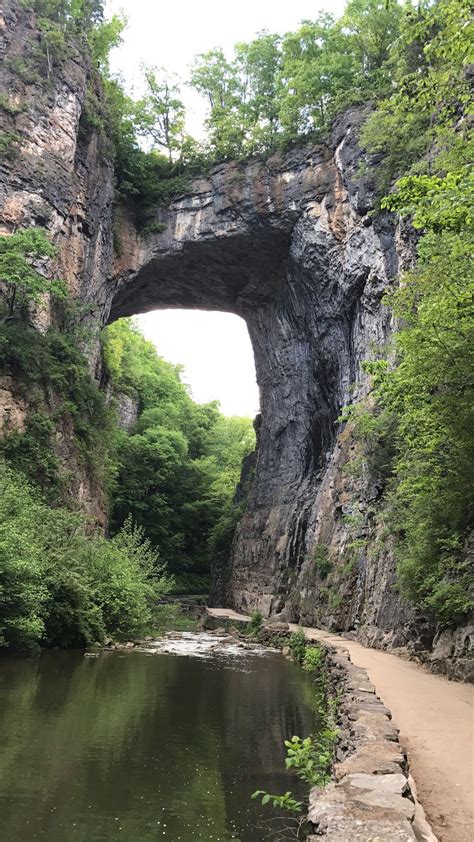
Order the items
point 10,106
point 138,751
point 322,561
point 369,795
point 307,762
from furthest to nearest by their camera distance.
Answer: point 10,106, point 322,561, point 138,751, point 307,762, point 369,795

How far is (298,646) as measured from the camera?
13.5 m

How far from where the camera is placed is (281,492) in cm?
2756

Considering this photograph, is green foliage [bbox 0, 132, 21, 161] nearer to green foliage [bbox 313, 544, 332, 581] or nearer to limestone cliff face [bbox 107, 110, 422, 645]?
limestone cliff face [bbox 107, 110, 422, 645]

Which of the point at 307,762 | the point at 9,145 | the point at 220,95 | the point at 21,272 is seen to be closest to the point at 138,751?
the point at 307,762

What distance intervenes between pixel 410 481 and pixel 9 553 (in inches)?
264

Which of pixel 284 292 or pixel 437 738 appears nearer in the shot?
pixel 437 738

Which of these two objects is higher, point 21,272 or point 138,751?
point 21,272

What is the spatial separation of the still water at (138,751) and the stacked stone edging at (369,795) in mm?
688

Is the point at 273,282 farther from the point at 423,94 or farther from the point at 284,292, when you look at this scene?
the point at 423,94

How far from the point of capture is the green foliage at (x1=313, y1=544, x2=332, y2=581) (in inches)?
765

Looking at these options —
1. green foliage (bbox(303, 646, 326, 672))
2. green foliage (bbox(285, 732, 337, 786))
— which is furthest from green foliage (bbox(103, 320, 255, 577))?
green foliage (bbox(285, 732, 337, 786))

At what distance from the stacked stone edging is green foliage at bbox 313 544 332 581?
14753 millimetres

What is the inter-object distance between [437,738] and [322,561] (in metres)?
14.9

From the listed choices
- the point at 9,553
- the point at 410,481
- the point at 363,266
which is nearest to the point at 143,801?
the point at 9,553
